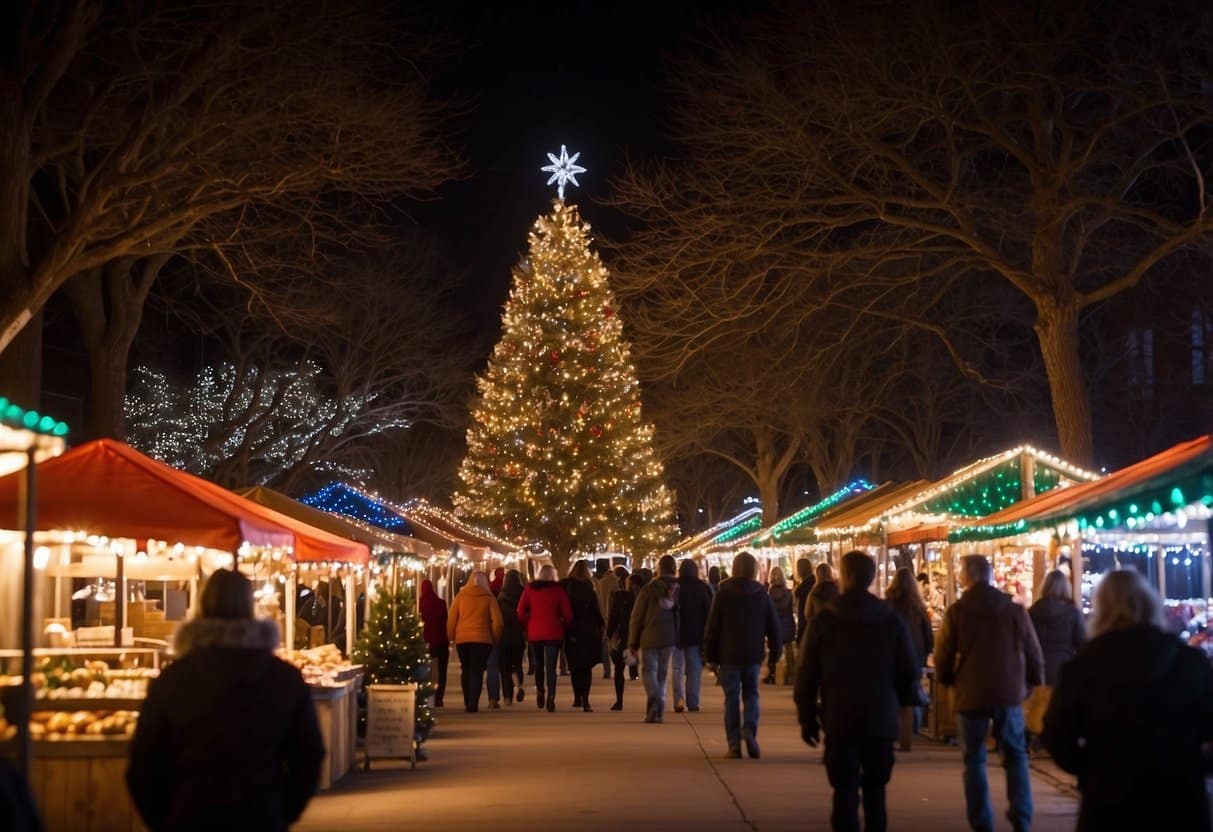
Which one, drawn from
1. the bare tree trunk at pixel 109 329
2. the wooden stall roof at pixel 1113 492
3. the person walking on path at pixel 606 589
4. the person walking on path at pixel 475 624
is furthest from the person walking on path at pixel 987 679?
the person walking on path at pixel 606 589

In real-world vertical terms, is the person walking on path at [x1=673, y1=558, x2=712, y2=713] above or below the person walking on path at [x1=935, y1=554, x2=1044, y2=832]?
above

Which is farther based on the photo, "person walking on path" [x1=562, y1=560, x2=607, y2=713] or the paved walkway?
"person walking on path" [x1=562, y1=560, x2=607, y2=713]

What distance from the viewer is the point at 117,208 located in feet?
66.7

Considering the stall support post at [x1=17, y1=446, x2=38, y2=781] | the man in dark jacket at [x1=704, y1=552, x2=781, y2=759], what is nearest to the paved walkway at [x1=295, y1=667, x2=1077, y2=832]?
the man in dark jacket at [x1=704, y1=552, x2=781, y2=759]

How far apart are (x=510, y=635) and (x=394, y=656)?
722 cm

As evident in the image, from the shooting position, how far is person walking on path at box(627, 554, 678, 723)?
65.6ft

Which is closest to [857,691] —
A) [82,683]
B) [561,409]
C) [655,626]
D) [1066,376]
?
[82,683]

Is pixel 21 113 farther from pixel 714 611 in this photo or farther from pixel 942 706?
pixel 942 706

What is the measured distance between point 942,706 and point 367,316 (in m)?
31.5

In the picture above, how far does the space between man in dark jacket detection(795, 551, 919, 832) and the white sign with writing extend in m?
6.50

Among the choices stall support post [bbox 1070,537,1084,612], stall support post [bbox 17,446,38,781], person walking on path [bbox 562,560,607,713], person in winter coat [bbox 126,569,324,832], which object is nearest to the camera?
person in winter coat [bbox 126,569,324,832]

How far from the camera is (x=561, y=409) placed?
54.0 meters

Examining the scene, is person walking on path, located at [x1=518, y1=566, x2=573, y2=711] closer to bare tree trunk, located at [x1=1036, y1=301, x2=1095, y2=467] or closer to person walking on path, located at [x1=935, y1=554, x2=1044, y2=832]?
bare tree trunk, located at [x1=1036, y1=301, x2=1095, y2=467]

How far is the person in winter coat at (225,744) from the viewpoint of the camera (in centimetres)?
582
